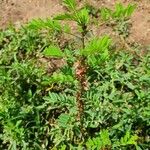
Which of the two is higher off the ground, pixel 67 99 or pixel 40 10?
pixel 40 10

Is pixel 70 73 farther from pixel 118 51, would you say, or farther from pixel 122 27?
pixel 122 27

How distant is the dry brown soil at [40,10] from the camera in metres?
4.43

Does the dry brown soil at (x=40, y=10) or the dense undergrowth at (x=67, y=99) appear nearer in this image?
the dense undergrowth at (x=67, y=99)

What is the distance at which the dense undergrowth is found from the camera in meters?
3.36

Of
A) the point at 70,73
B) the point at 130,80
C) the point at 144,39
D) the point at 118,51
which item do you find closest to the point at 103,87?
the point at 130,80

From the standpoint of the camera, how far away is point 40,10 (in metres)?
4.59

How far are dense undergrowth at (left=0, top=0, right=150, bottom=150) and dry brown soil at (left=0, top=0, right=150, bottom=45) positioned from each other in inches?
10.3

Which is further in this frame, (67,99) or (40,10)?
(40,10)

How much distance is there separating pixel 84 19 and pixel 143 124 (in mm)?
1815

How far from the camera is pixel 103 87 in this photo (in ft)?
12.0

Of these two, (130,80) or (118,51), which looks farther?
(118,51)

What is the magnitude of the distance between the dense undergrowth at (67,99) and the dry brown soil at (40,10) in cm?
26

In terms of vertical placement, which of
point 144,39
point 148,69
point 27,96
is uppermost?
point 144,39

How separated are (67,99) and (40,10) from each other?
183cm
